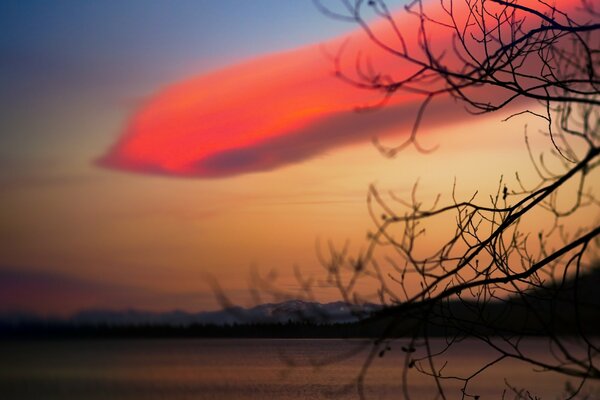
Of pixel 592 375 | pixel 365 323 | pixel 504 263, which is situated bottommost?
pixel 592 375

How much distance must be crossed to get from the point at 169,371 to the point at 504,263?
71160mm

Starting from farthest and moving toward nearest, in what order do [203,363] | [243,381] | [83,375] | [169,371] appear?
[203,363], [169,371], [83,375], [243,381]

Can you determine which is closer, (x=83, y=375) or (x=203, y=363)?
(x=83, y=375)

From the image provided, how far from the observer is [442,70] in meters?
4.19

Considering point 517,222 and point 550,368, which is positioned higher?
point 517,222

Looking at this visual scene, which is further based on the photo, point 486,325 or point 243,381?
point 243,381

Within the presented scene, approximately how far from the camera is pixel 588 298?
4.57m

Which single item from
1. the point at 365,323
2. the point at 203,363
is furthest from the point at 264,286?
the point at 203,363

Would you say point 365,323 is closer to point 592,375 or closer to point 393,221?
point 393,221

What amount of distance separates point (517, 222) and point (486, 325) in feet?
1.83

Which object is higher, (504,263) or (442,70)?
(442,70)

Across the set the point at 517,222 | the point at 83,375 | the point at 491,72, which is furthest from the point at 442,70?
the point at 83,375

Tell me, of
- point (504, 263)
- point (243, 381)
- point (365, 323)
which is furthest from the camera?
point (243, 381)

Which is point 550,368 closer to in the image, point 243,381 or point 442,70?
point 442,70
